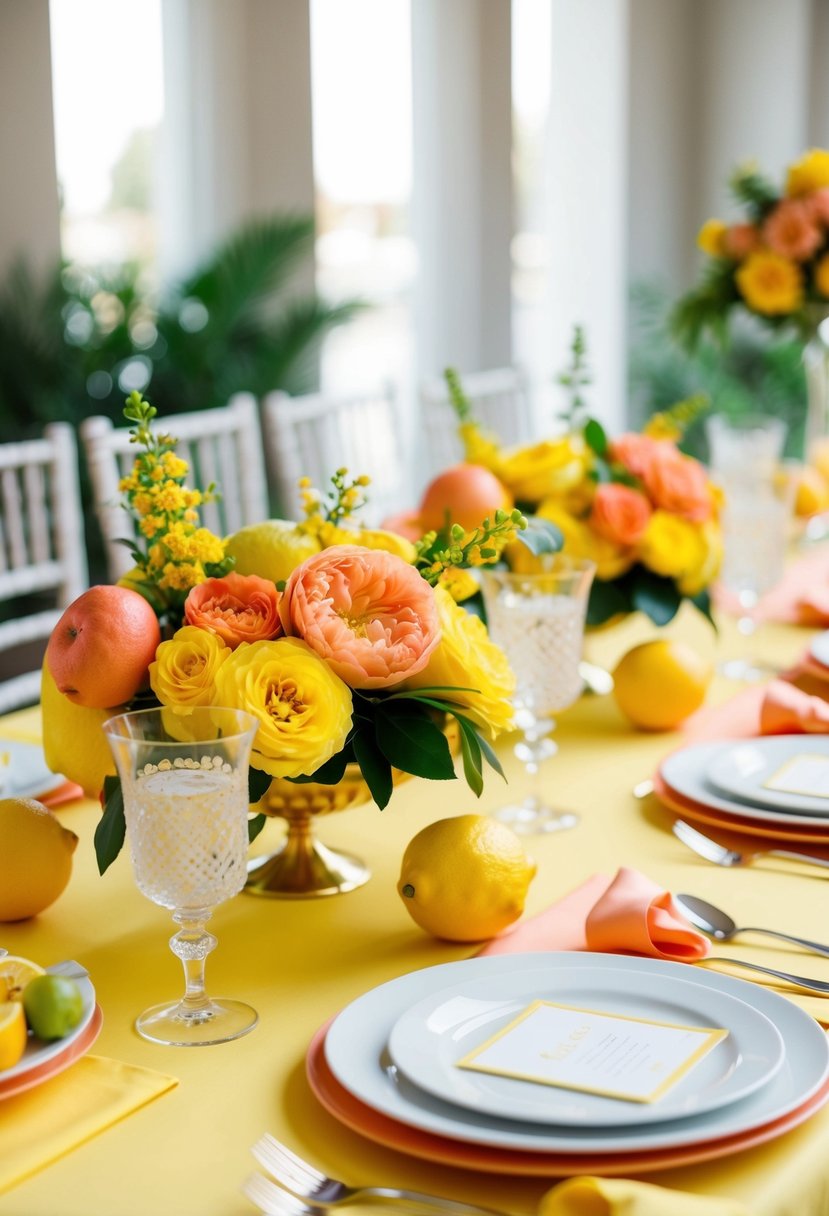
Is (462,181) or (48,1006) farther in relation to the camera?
(462,181)

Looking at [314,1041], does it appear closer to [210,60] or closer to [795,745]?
[795,745]

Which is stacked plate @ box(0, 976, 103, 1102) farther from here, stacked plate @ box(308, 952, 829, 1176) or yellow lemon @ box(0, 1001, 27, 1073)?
stacked plate @ box(308, 952, 829, 1176)

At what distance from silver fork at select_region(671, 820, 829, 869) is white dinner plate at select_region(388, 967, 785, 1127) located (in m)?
0.29

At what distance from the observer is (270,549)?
1.13m

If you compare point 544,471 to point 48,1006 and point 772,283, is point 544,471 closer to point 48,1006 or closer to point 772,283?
point 48,1006

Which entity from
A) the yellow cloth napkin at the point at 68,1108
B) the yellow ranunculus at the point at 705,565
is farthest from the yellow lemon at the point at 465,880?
the yellow ranunculus at the point at 705,565

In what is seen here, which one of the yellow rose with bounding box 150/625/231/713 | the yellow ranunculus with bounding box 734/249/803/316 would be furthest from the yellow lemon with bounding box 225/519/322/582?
the yellow ranunculus with bounding box 734/249/803/316

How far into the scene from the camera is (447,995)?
0.87 metres

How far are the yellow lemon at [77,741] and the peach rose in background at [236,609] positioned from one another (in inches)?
4.4

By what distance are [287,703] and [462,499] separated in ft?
1.92

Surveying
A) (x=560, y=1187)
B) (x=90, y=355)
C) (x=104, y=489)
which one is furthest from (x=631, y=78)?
(x=560, y=1187)

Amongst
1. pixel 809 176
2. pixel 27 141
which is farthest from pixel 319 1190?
pixel 27 141

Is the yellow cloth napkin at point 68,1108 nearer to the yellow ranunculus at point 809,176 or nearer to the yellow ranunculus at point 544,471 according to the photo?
the yellow ranunculus at point 544,471

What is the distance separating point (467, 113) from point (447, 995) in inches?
155
